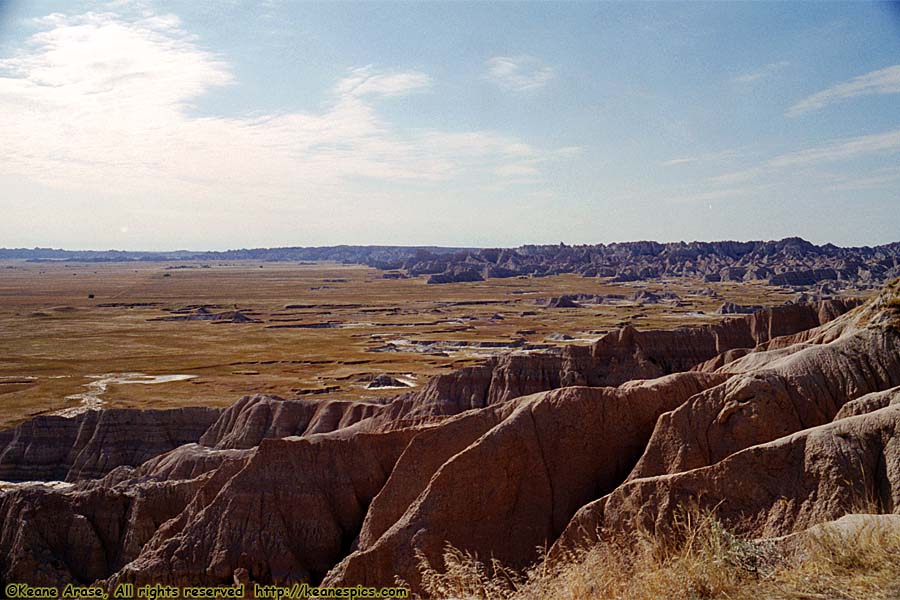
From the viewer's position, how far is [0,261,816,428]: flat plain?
67312 mm

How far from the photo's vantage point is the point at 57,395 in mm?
65438

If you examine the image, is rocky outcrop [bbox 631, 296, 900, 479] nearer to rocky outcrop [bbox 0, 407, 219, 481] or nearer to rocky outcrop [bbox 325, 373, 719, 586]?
rocky outcrop [bbox 325, 373, 719, 586]

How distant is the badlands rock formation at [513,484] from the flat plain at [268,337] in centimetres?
3507

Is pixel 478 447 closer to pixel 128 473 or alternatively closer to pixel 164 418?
pixel 128 473

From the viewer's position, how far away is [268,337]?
104 meters

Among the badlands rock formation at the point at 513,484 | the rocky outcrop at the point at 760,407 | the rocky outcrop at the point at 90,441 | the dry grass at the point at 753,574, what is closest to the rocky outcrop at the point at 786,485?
the badlands rock formation at the point at 513,484

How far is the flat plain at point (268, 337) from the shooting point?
67312 mm

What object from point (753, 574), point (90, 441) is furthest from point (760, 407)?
point (90, 441)

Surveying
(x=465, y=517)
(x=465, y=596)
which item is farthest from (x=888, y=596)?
(x=465, y=517)

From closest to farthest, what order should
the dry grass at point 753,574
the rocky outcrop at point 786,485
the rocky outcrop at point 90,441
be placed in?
the dry grass at point 753,574 < the rocky outcrop at point 786,485 < the rocky outcrop at point 90,441

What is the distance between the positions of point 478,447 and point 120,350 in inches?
3282

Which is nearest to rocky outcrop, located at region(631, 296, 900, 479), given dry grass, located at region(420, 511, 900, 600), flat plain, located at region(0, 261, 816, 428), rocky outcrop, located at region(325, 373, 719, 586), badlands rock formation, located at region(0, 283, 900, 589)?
badlands rock formation, located at region(0, 283, 900, 589)

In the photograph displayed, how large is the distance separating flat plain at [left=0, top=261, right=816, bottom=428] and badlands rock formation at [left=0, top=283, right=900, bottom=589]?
35.1m

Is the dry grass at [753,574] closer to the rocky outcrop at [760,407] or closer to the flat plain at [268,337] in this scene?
the rocky outcrop at [760,407]
